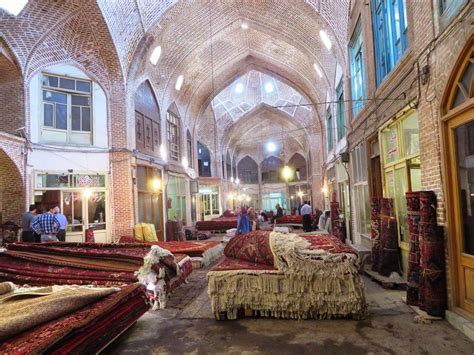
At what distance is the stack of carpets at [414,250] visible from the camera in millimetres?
4613

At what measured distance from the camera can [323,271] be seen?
14.1 ft

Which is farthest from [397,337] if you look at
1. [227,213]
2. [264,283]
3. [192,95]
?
[227,213]

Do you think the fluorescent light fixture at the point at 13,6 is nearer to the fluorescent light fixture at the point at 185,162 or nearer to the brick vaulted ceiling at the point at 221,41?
the brick vaulted ceiling at the point at 221,41

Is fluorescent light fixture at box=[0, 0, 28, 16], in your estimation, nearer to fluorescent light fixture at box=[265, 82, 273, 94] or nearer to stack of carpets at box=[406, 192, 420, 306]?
stack of carpets at box=[406, 192, 420, 306]

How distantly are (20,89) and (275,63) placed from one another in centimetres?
1157

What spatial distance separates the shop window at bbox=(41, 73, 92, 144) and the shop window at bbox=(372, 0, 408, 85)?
31.1 ft

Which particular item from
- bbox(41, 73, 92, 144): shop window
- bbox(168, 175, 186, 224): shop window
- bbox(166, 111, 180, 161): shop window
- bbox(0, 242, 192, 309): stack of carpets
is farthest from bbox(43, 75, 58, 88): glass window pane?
bbox(0, 242, 192, 309): stack of carpets

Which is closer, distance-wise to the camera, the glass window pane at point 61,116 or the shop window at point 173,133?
the glass window pane at point 61,116

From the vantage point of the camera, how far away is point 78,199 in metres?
11.4

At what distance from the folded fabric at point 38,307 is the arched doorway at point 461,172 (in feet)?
13.3

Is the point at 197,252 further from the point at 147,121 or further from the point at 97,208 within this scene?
the point at 147,121

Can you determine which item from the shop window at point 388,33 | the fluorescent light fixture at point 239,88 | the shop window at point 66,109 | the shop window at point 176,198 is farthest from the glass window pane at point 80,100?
the fluorescent light fixture at point 239,88

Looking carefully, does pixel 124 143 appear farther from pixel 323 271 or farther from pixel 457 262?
pixel 457 262

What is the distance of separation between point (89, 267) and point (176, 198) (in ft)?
40.6
